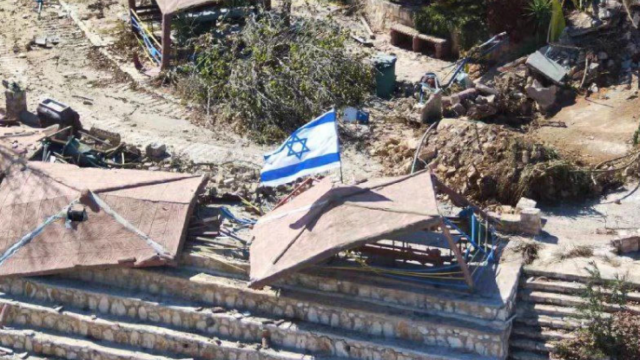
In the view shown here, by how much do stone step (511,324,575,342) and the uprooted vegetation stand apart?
6.79 metres

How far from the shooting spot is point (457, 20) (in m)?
23.7

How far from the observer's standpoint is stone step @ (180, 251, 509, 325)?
1473 cm

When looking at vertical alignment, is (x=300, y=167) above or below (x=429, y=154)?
above

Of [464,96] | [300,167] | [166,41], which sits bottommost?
[166,41]

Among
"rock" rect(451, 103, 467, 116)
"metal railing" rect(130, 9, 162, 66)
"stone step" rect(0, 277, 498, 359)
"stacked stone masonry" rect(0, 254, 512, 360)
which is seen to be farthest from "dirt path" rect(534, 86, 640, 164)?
"metal railing" rect(130, 9, 162, 66)

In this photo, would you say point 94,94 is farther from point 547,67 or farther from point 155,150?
point 547,67

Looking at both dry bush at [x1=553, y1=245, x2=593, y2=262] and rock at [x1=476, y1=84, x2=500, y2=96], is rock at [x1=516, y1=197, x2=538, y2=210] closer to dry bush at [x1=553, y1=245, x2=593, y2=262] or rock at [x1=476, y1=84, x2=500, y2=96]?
dry bush at [x1=553, y1=245, x2=593, y2=262]

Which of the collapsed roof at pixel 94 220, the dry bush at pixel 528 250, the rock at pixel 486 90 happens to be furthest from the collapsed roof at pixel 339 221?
the rock at pixel 486 90

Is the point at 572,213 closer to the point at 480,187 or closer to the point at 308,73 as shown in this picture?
the point at 480,187

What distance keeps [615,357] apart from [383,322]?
292 cm

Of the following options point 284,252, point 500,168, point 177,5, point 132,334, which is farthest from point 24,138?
point 500,168

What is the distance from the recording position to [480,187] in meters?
17.8

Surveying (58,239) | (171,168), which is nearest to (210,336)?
(58,239)

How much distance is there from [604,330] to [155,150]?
8.32 meters
